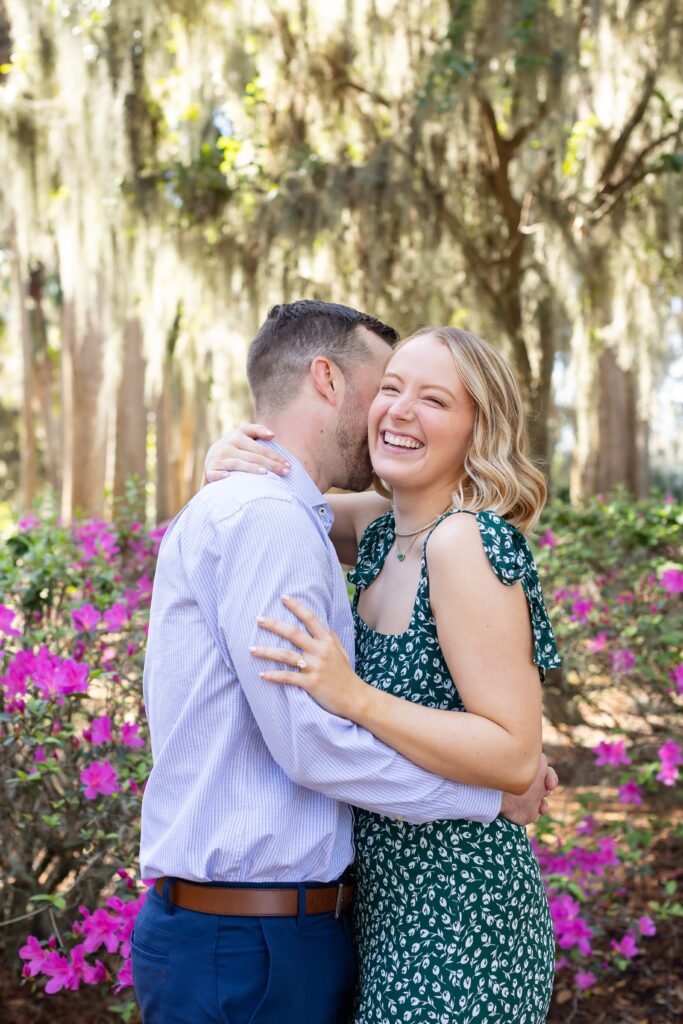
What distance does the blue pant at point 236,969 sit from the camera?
5.13 ft

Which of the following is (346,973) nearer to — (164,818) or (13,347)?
(164,818)

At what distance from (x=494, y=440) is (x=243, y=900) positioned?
940 mm

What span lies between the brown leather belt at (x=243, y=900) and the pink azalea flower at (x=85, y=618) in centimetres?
138

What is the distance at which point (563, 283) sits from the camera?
7.15 meters

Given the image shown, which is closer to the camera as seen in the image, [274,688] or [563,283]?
[274,688]

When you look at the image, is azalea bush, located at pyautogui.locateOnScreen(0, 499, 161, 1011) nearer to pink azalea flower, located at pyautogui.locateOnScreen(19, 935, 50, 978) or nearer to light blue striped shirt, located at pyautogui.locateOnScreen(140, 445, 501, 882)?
pink azalea flower, located at pyautogui.locateOnScreen(19, 935, 50, 978)

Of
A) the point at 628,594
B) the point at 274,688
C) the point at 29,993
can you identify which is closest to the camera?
the point at 274,688

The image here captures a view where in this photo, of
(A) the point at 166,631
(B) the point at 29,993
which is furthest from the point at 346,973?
(B) the point at 29,993

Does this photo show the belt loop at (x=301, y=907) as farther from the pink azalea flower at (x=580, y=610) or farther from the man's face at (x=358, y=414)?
the pink azalea flower at (x=580, y=610)

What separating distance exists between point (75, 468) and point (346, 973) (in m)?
11.4

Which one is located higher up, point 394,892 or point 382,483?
point 382,483

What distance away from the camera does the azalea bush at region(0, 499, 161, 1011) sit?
8.61ft

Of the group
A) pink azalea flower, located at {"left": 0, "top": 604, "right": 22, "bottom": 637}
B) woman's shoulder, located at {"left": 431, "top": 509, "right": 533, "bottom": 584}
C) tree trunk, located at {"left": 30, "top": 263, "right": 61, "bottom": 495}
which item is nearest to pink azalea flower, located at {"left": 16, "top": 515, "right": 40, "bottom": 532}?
pink azalea flower, located at {"left": 0, "top": 604, "right": 22, "bottom": 637}

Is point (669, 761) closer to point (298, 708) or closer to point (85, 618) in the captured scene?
point (85, 618)
